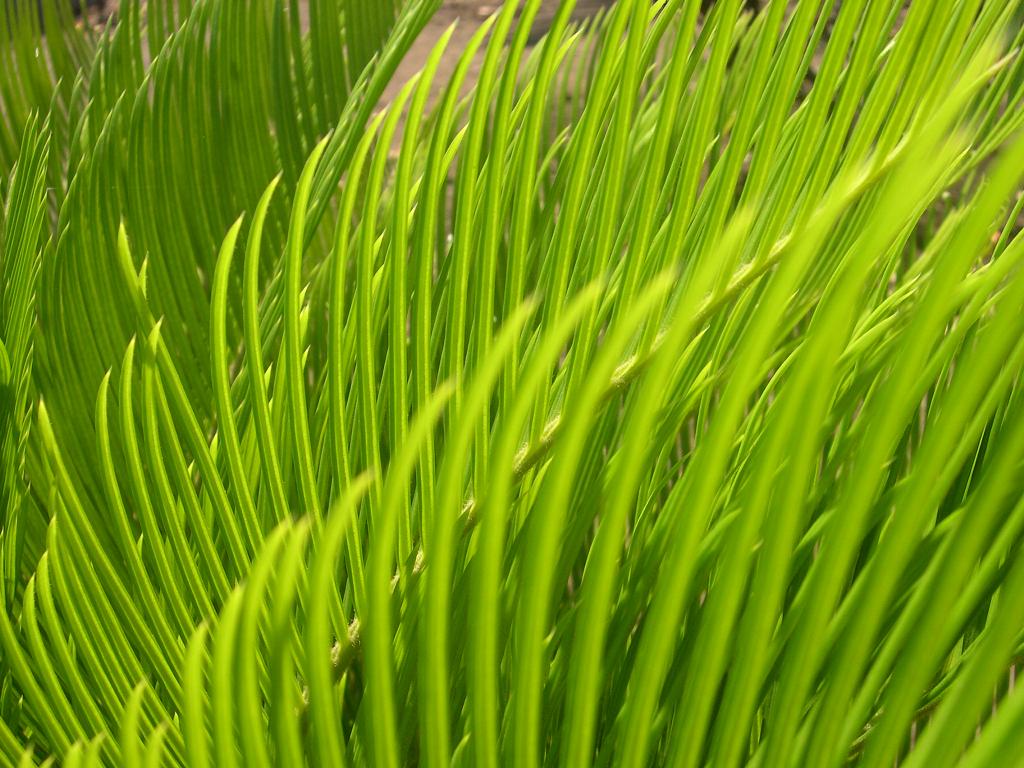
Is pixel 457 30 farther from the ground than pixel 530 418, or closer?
closer

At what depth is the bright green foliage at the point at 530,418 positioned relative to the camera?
0.89 ft

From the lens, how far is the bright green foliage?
27cm

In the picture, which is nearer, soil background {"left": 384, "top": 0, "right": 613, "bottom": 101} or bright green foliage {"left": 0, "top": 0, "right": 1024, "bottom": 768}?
bright green foliage {"left": 0, "top": 0, "right": 1024, "bottom": 768}

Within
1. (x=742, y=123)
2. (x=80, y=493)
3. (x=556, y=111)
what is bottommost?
(x=80, y=493)

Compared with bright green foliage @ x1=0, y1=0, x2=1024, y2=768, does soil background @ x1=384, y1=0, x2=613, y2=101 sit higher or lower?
lower

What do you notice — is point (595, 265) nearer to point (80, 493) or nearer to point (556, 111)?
point (80, 493)

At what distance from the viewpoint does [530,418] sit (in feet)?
1.64

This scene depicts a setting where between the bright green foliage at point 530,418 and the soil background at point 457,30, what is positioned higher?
the bright green foliage at point 530,418

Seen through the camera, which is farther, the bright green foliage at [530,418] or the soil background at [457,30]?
the soil background at [457,30]

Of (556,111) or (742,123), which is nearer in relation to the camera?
(742,123)

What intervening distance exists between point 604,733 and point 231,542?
202 mm

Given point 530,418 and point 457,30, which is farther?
point 457,30

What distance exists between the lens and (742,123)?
1.69 ft

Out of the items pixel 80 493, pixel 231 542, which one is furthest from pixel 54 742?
pixel 80 493
